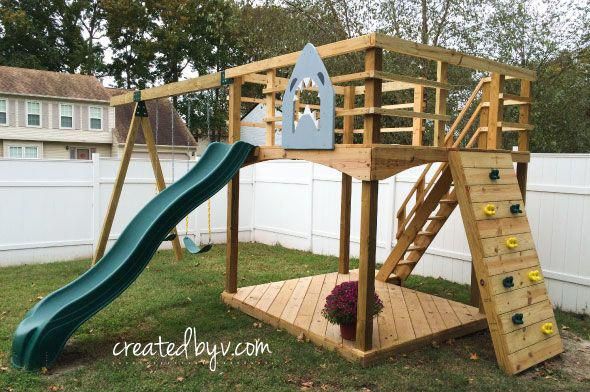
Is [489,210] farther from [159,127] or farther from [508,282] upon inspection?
[159,127]

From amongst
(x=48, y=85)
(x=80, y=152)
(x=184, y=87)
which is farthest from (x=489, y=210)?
(x=48, y=85)

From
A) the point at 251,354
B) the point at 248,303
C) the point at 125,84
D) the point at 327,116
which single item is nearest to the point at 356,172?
the point at 327,116

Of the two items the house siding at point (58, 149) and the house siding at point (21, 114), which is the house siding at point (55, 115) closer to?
the house siding at point (58, 149)

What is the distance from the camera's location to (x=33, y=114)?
70.7ft

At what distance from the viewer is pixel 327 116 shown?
4.21 m

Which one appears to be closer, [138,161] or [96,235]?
[96,235]

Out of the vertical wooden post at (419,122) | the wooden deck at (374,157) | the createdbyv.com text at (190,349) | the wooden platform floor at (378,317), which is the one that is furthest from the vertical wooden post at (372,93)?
the createdbyv.com text at (190,349)

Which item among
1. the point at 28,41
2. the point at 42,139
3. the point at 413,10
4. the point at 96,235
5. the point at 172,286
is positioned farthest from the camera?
the point at 28,41

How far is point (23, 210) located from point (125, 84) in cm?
2456

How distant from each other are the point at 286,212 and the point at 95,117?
651 inches

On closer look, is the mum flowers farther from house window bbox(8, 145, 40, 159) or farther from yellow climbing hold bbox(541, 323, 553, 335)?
house window bbox(8, 145, 40, 159)

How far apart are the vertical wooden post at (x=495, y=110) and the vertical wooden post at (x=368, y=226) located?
150cm

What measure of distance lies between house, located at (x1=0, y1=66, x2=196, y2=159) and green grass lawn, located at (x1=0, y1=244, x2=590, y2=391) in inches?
616

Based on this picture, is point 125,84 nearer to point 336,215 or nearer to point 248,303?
point 336,215
